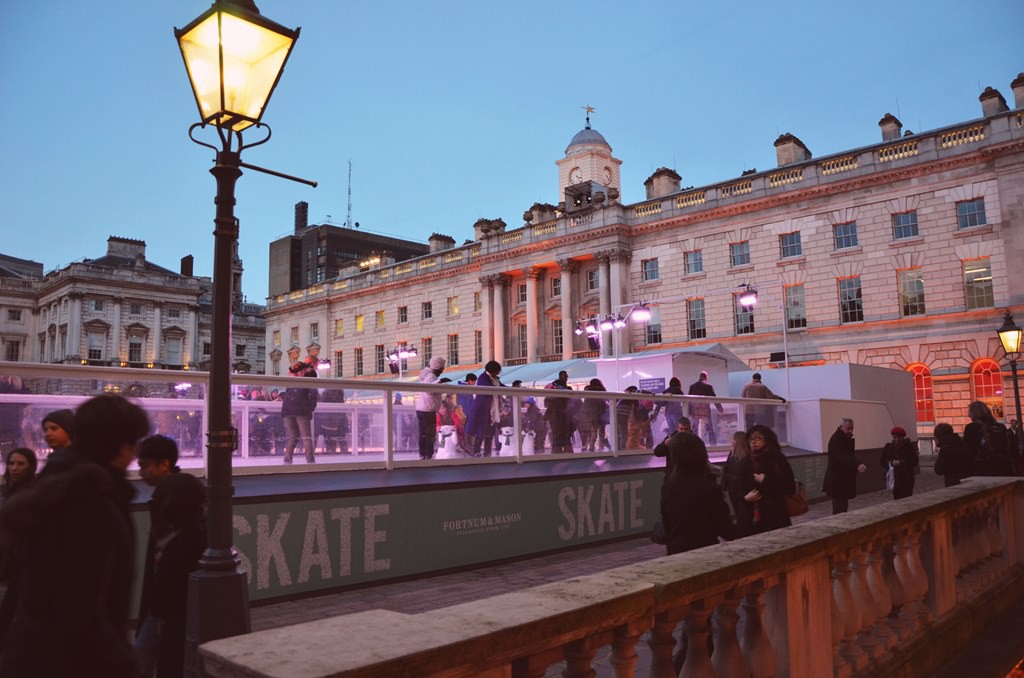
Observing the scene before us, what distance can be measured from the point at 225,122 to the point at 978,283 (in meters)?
39.0

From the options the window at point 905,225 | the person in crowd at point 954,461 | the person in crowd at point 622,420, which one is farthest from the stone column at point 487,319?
the person in crowd at point 954,461

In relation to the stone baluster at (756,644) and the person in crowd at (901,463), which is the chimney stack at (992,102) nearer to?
the person in crowd at (901,463)

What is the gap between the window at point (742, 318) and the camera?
140 feet

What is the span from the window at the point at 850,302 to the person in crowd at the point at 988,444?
2930cm

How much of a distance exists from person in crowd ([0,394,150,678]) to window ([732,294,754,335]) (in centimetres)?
4270

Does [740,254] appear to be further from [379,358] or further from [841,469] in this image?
[841,469]

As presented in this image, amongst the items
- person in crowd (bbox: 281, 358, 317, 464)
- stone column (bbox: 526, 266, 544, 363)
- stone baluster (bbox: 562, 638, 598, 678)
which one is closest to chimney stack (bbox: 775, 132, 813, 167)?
stone column (bbox: 526, 266, 544, 363)

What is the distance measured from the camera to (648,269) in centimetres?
4791

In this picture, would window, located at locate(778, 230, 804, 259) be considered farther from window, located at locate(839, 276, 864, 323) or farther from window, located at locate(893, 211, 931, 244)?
window, located at locate(893, 211, 931, 244)

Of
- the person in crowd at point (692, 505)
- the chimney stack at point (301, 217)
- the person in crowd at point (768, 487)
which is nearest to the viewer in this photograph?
the person in crowd at point (692, 505)

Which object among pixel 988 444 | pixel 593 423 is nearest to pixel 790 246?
pixel 988 444

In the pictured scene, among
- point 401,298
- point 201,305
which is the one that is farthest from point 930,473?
point 201,305

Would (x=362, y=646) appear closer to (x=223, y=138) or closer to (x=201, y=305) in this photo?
(x=223, y=138)

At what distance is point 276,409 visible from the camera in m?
9.63
